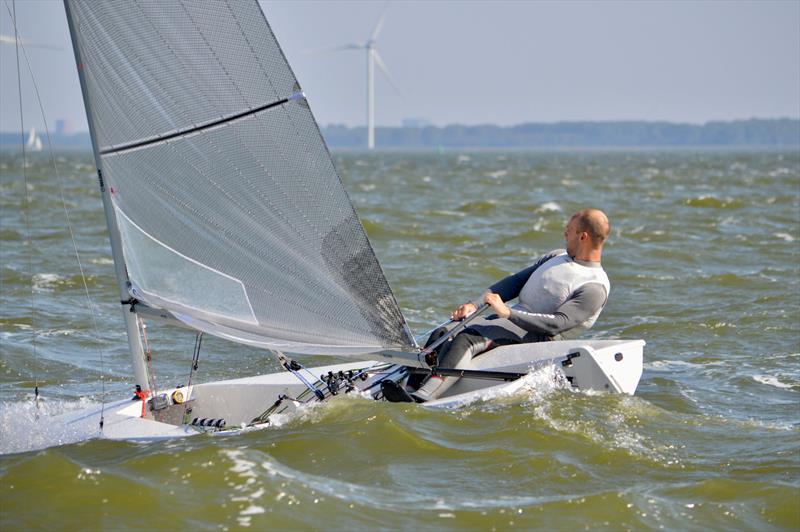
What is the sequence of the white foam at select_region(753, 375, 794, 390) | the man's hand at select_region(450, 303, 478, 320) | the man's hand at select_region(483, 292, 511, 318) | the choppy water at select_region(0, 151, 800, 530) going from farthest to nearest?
the white foam at select_region(753, 375, 794, 390)
the man's hand at select_region(450, 303, 478, 320)
the man's hand at select_region(483, 292, 511, 318)
the choppy water at select_region(0, 151, 800, 530)

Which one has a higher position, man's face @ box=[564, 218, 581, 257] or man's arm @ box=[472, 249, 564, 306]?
man's face @ box=[564, 218, 581, 257]

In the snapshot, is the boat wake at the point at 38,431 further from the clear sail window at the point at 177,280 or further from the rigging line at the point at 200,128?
the rigging line at the point at 200,128

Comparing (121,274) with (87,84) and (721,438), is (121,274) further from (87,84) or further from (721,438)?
(721,438)

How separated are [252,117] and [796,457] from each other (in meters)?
3.28

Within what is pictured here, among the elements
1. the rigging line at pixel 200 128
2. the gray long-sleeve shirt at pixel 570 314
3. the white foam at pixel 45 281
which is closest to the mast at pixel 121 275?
the rigging line at pixel 200 128

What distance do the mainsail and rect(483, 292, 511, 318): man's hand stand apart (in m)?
0.53

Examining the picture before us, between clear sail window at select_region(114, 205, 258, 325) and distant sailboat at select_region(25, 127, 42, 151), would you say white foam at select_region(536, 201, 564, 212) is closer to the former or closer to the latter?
clear sail window at select_region(114, 205, 258, 325)

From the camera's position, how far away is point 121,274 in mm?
6117

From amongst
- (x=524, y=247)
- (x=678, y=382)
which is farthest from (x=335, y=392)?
(x=524, y=247)

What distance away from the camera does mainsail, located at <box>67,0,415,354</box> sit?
586 centimetres

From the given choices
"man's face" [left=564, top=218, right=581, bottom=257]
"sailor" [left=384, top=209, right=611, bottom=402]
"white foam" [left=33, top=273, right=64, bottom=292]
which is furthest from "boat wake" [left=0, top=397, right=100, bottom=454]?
"white foam" [left=33, top=273, right=64, bottom=292]

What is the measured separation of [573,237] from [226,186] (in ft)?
6.55

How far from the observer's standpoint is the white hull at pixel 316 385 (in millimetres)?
6410

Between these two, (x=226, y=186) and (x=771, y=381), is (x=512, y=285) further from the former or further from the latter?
(x=771, y=381)
